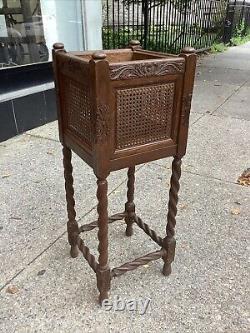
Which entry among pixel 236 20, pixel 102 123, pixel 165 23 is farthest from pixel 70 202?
pixel 236 20

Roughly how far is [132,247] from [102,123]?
1198 millimetres

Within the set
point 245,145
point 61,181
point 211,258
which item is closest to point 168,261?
point 211,258

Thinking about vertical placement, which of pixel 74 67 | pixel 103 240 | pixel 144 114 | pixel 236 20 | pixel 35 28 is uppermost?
pixel 74 67

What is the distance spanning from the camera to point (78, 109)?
1735 millimetres

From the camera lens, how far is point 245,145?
412 centimetres

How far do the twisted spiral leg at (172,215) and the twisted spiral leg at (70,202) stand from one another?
60cm

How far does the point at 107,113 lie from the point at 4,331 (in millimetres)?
1275

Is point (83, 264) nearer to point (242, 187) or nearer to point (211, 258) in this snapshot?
point (211, 258)

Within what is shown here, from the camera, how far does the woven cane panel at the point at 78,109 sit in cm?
164

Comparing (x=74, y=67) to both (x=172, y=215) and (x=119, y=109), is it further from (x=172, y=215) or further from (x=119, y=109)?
(x=172, y=215)

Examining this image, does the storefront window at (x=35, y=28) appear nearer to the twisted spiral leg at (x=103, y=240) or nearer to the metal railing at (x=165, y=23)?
the metal railing at (x=165, y=23)

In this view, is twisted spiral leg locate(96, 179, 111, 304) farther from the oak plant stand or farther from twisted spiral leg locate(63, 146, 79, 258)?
twisted spiral leg locate(63, 146, 79, 258)

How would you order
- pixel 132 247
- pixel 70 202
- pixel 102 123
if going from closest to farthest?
pixel 102 123 < pixel 70 202 < pixel 132 247

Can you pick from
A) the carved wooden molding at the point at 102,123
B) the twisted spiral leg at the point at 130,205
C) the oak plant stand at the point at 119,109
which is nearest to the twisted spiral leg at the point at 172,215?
the oak plant stand at the point at 119,109
